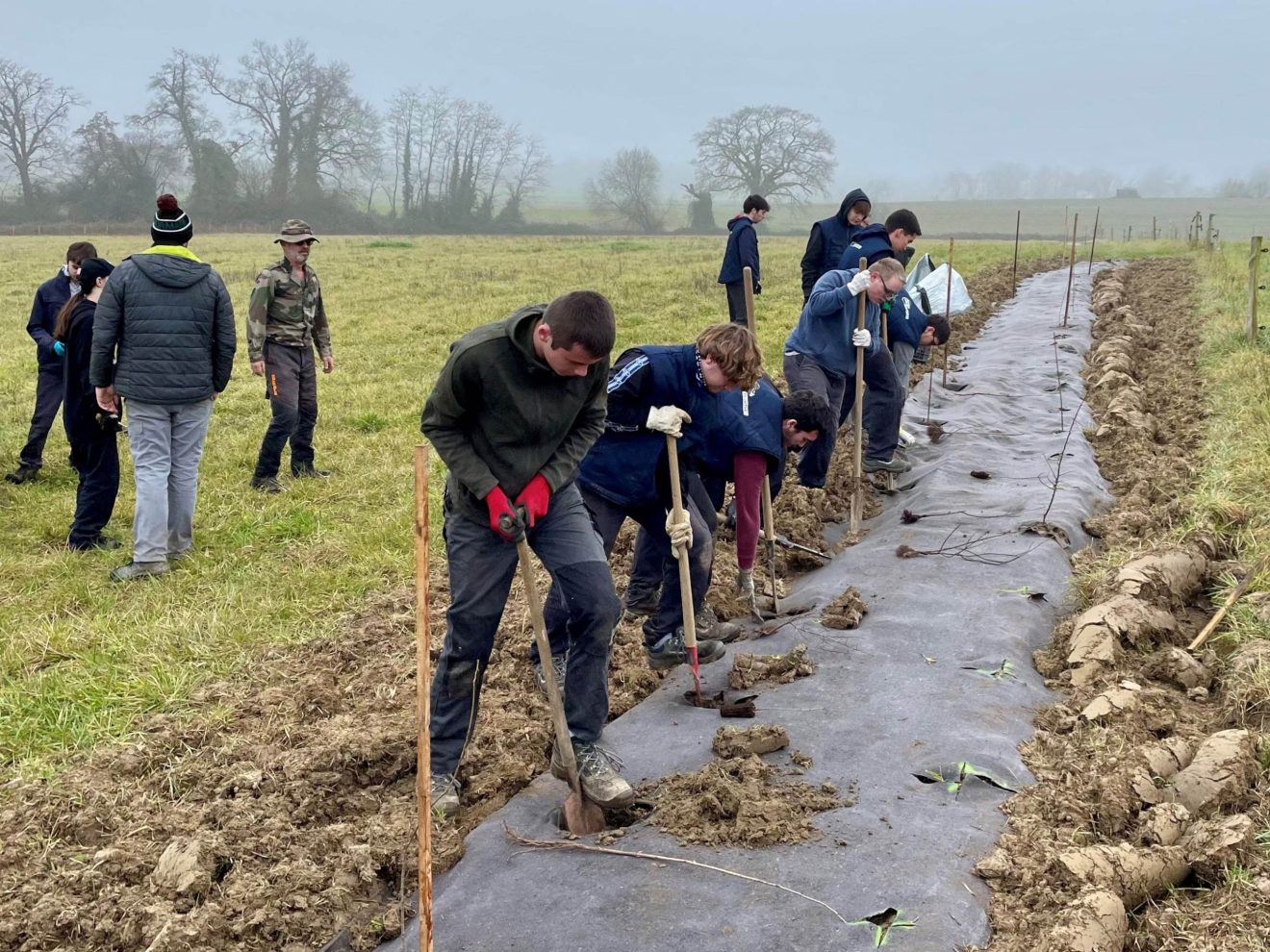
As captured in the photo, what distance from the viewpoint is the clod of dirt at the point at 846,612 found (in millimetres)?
5348

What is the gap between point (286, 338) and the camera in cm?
782

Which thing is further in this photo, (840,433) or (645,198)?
(645,198)

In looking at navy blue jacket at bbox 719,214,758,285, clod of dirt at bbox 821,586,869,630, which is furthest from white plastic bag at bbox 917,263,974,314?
clod of dirt at bbox 821,586,869,630

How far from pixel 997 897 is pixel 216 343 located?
513 cm

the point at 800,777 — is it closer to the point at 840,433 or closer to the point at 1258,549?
the point at 1258,549

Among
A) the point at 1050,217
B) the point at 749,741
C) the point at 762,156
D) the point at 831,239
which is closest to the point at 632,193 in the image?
the point at 762,156

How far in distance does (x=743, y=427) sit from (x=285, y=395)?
4386mm

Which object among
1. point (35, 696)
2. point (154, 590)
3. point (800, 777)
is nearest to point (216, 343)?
point (154, 590)

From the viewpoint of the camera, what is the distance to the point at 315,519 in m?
7.41

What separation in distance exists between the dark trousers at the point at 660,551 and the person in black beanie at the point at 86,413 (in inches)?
129

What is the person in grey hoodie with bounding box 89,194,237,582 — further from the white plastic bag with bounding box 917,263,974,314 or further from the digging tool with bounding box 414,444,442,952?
the white plastic bag with bounding box 917,263,974,314

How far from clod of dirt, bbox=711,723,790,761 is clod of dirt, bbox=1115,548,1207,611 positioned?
2305mm

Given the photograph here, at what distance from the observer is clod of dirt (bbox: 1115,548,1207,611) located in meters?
5.46

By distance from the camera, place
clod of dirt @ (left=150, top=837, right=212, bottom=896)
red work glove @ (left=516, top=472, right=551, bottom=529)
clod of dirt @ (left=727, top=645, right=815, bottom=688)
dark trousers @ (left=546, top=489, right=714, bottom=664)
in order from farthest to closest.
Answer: clod of dirt @ (left=727, top=645, right=815, bottom=688)
dark trousers @ (left=546, top=489, right=714, bottom=664)
red work glove @ (left=516, top=472, right=551, bottom=529)
clod of dirt @ (left=150, top=837, right=212, bottom=896)
